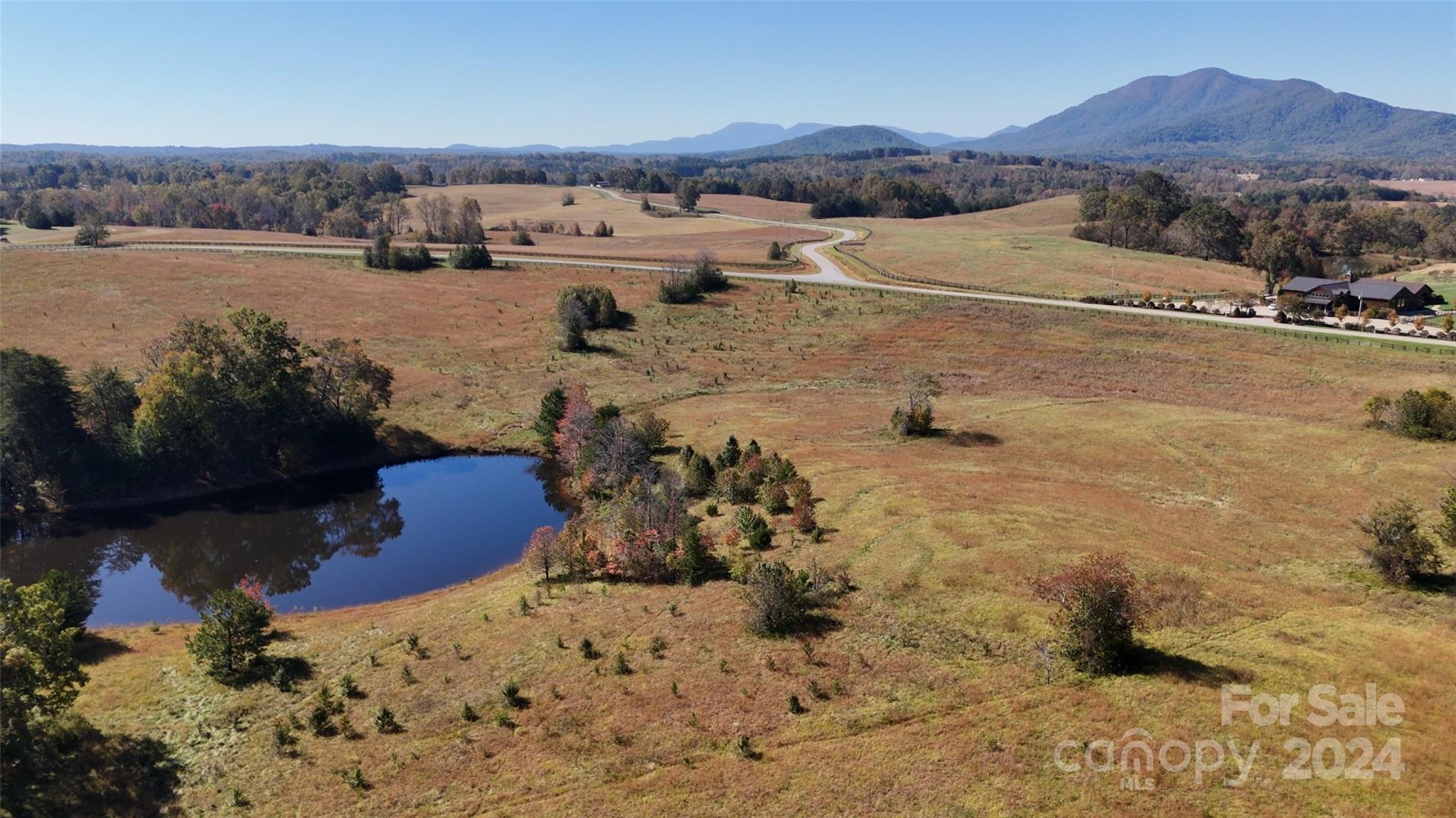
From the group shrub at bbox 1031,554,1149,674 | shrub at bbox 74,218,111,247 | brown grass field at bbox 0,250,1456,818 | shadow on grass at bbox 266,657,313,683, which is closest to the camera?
brown grass field at bbox 0,250,1456,818

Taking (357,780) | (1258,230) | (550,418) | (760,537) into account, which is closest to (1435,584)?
(760,537)

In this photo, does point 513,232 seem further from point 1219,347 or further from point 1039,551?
point 1039,551

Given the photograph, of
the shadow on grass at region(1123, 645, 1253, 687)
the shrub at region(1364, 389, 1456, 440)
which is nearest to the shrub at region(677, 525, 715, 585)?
the shadow on grass at region(1123, 645, 1253, 687)

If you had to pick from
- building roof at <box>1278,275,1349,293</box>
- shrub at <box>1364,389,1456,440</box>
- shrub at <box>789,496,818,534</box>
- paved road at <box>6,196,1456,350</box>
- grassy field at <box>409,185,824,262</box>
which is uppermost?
grassy field at <box>409,185,824,262</box>

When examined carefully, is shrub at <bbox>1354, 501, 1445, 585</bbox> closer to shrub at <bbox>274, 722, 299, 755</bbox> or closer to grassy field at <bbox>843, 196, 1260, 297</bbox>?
shrub at <bbox>274, 722, 299, 755</bbox>

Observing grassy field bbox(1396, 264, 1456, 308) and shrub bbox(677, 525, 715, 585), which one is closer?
shrub bbox(677, 525, 715, 585)

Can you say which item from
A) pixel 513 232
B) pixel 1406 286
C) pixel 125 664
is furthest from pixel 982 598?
pixel 513 232

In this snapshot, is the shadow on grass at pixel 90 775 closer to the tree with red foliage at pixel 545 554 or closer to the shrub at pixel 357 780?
the shrub at pixel 357 780

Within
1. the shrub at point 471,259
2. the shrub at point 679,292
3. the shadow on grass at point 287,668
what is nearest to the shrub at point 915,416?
the shadow on grass at point 287,668
